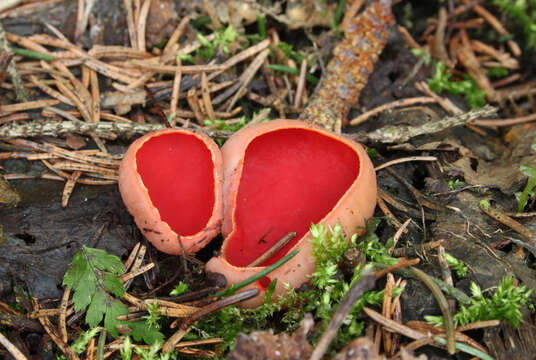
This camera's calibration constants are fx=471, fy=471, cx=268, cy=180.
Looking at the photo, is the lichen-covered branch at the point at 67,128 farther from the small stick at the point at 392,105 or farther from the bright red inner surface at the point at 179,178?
the small stick at the point at 392,105

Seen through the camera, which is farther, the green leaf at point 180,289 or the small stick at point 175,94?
the small stick at point 175,94

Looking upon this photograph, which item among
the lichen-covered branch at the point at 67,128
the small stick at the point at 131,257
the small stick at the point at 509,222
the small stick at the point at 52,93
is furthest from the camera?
the small stick at the point at 52,93

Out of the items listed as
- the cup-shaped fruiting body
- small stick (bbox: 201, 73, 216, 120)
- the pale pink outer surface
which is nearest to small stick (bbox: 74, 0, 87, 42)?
small stick (bbox: 201, 73, 216, 120)

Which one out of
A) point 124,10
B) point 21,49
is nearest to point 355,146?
point 124,10

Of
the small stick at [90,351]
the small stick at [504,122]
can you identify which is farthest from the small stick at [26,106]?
the small stick at [504,122]

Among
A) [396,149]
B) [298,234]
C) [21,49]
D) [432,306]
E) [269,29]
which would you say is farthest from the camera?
[269,29]

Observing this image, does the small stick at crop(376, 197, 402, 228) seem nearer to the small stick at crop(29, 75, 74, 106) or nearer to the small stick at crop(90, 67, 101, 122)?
the small stick at crop(90, 67, 101, 122)

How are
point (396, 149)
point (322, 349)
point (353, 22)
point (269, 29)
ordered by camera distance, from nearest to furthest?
point (322, 349)
point (396, 149)
point (353, 22)
point (269, 29)

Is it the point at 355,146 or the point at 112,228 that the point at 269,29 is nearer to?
the point at 355,146
